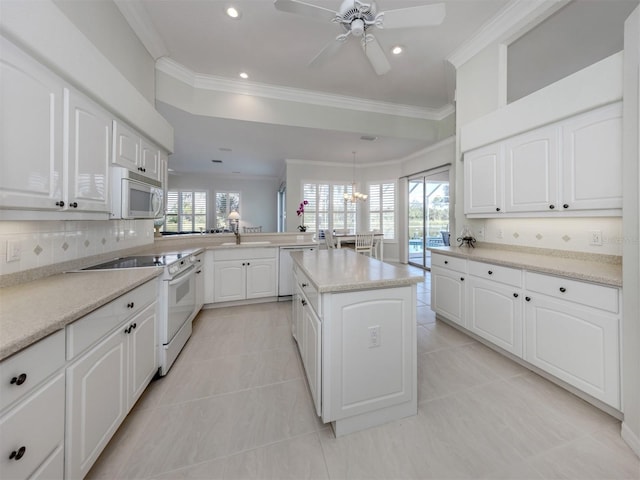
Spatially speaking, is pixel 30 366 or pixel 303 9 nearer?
pixel 30 366

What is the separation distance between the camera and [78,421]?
40.2 inches

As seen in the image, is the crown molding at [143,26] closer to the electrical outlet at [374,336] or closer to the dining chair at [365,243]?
the electrical outlet at [374,336]

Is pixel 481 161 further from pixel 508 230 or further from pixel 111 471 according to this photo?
pixel 111 471

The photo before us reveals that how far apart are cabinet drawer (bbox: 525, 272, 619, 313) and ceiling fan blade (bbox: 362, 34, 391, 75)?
219 centimetres

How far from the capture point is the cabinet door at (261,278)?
11.5 feet

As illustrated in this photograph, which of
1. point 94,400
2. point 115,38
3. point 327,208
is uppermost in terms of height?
point 115,38

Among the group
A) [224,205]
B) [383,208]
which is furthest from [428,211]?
[224,205]

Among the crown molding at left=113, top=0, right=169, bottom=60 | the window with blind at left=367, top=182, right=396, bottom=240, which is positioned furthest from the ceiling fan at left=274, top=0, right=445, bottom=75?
the window with blind at left=367, top=182, right=396, bottom=240

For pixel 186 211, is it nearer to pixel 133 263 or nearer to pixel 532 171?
pixel 133 263

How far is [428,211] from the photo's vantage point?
5.96m

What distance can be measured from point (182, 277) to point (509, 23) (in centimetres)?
394

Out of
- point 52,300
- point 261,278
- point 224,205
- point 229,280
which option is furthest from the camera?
point 224,205

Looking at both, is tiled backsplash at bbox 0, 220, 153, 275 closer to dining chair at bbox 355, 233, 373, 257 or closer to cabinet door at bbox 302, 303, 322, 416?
cabinet door at bbox 302, 303, 322, 416

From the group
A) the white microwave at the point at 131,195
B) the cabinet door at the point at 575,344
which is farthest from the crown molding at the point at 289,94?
the cabinet door at the point at 575,344
